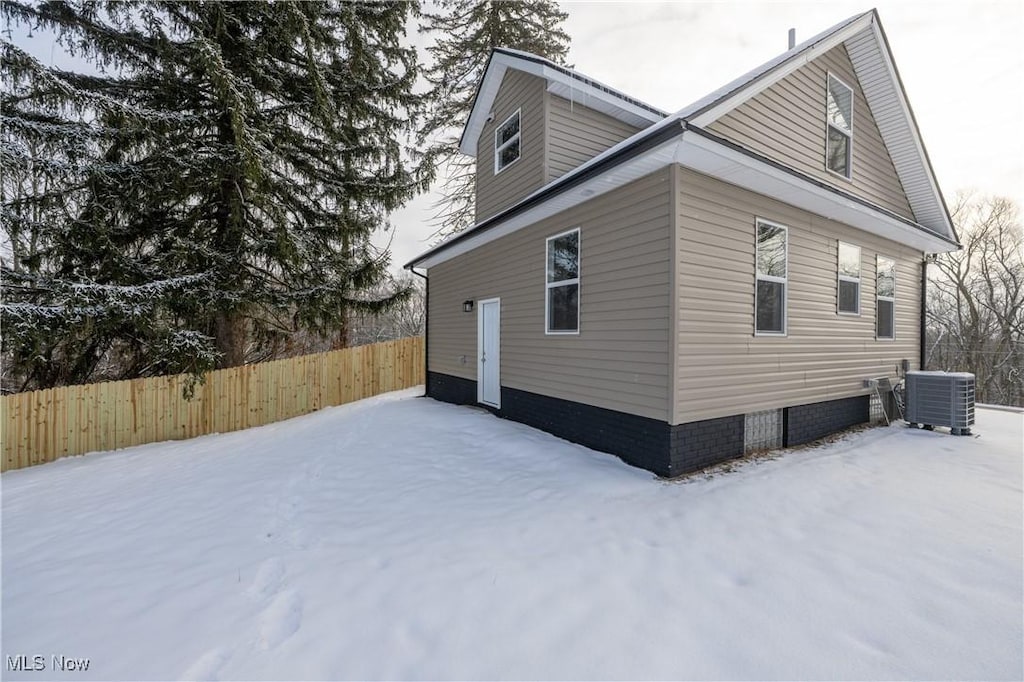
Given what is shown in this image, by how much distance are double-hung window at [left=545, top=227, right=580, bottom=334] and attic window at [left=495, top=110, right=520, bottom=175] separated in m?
2.73

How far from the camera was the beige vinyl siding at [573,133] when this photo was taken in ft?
22.6

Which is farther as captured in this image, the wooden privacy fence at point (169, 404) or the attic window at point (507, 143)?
the attic window at point (507, 143)

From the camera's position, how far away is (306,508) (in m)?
4.00

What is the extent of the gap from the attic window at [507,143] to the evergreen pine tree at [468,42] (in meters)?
5.68

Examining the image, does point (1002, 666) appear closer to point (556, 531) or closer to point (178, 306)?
point (556, 531)

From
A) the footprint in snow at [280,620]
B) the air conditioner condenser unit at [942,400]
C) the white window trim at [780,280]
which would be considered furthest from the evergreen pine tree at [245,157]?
the air conditioner condenser unit at [942,400]

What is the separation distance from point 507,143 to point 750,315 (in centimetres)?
551

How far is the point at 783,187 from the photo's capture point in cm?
504

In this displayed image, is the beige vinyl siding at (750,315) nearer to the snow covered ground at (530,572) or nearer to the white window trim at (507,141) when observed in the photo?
the snow covered ground at (530,572)

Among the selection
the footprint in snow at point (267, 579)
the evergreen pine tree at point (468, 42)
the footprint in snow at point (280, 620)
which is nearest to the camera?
the footprint in snow at point (280, 620)

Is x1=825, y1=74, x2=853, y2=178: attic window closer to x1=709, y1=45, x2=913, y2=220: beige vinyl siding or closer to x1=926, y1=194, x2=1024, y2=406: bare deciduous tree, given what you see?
x1=709, y1=45, x2=913, y2=220: beige vinyl siding

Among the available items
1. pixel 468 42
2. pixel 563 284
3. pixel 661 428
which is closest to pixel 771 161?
pixel 563 284

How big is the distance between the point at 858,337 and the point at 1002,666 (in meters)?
6.23

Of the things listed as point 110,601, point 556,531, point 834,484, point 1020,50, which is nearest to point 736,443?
point 834,484
